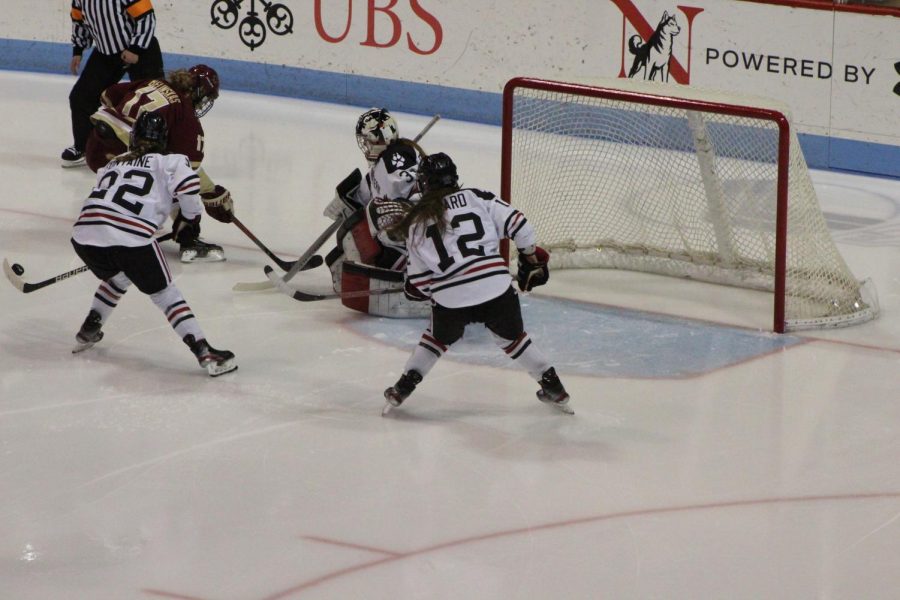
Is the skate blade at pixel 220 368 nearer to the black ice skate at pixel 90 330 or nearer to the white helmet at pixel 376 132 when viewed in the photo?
the black ice skate at pixel 90 330

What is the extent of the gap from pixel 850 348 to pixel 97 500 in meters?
2.37

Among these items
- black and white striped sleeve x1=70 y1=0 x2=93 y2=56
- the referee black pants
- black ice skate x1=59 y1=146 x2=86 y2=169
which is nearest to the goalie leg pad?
the referee black pants

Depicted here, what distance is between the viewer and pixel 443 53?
26.2 ft

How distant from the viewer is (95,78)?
694cm

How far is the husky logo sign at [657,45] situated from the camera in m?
7.18

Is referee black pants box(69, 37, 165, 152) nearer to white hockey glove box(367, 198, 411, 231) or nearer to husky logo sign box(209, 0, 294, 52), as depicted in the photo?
husky logo sign box(209, 0, 294, 52)

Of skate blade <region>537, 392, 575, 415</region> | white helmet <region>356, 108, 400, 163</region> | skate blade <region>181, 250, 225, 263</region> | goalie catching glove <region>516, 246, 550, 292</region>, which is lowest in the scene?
skate blade <region>537, 392, 575, 415</region>

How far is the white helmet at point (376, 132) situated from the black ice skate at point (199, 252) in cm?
100

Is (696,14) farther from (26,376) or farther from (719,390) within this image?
(26,376)

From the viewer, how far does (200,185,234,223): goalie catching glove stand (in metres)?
5.40

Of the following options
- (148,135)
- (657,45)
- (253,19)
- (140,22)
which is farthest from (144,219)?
(253,19)

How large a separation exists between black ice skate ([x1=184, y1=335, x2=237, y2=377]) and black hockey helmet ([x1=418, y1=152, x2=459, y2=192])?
0.84m

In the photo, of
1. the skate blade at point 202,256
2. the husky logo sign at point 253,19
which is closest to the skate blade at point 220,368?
the skate blade at point 202,256

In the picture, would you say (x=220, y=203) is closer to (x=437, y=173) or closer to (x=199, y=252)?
(x=199, y=252)
